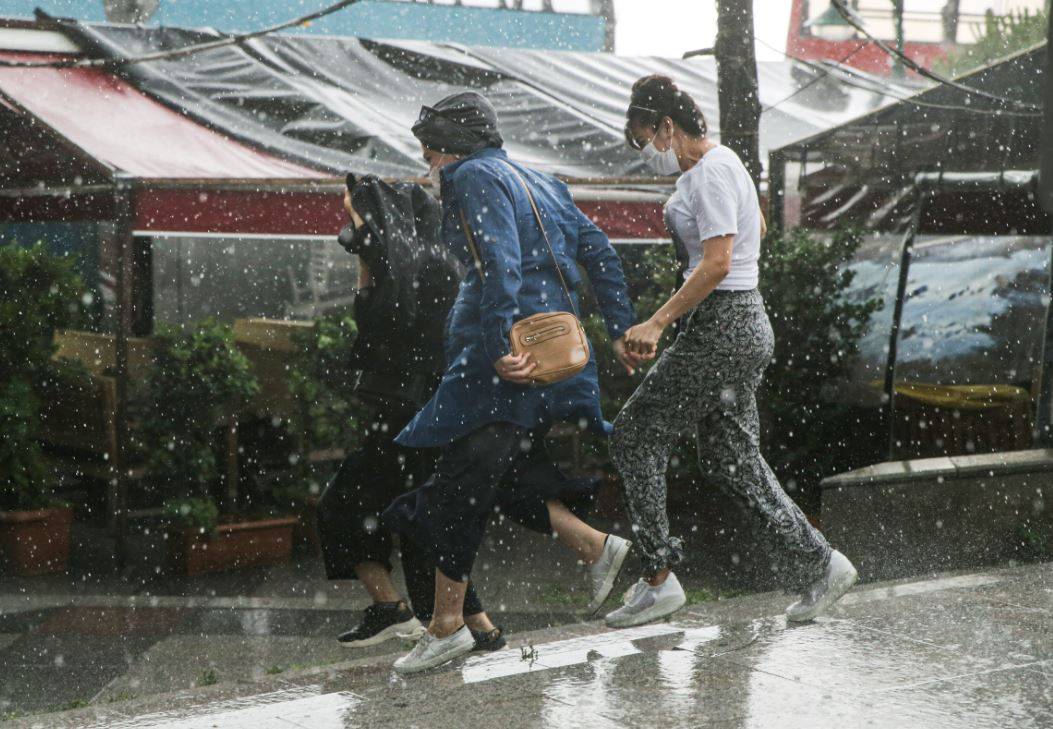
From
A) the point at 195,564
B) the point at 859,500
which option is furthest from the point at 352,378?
the point at 859,500

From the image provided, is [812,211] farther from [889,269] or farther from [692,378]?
[692,378]

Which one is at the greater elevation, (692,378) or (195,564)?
(692,378)

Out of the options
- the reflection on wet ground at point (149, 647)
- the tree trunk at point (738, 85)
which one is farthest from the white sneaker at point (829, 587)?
the tree trunk at point (738, 85)

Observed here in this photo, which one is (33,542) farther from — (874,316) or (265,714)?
(874,316)

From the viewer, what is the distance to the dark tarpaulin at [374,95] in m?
8.91

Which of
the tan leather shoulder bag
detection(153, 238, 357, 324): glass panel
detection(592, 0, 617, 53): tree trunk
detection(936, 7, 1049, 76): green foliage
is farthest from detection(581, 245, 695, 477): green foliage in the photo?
detection(936, 7, 1049, 76): green foliage

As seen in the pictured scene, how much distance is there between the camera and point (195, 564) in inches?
289

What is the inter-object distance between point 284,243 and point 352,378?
6.21 meters

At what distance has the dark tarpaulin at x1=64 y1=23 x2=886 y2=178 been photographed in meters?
8.91

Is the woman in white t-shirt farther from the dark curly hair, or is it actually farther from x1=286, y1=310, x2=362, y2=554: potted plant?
x1=286, y1=310, x2=362, y2=554: potted plant

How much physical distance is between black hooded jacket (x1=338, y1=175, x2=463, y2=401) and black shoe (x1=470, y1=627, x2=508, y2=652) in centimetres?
87

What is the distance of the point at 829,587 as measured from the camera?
4562 millimetres

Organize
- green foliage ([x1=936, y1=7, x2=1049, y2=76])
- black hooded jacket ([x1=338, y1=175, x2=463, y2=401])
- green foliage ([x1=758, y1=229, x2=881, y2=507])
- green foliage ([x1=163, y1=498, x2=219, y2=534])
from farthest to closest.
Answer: green foliage ([x1=936, y1=7, x2=1049, y2=76])
green foliage ([x1=758, y1=229, x2=881, y2=507])
green foliage ([x1=163, y1=498, x2=219, y2=534])
black hooded jacket ([x1=338, y1=175, x2=463, y2=401])

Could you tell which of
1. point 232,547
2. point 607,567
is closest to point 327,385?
point 232,547
